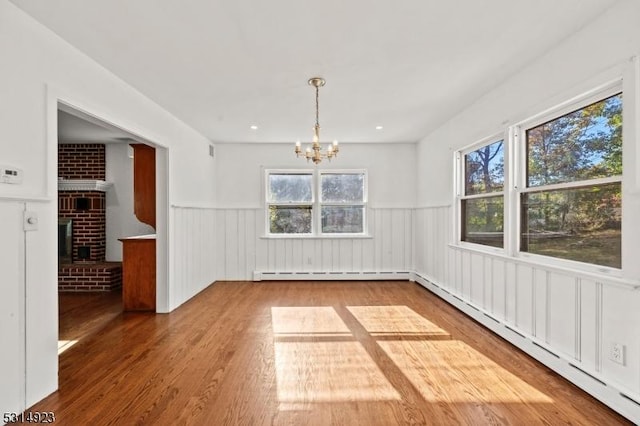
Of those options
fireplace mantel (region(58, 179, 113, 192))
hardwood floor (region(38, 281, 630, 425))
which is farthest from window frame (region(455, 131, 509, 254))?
fireplace mantel (region(58, 179, 113, 192))

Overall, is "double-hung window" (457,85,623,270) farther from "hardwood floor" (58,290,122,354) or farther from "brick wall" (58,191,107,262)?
"brick wall" (58,191,107,262)

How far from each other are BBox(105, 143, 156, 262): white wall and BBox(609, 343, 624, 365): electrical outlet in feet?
20.4

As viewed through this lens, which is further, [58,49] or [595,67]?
[58,49]

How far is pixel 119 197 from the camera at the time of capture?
5793mm

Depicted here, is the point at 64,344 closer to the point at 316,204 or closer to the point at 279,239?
the point at 279,239

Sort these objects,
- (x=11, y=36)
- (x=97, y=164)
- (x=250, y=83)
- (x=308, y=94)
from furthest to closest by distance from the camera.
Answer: (x=97, y=164) < (x=308, y=94) < (x=250, y=83) < (x=11, y=36)

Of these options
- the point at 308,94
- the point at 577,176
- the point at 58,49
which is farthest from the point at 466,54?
the point at 58,49

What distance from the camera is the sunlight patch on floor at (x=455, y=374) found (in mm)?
2180

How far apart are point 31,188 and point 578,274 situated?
3.77 metres

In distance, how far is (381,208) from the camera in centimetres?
593

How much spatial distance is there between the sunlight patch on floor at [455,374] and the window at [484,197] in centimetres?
128

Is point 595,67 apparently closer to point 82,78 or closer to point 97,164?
point 82,78

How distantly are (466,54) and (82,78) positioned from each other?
307cm

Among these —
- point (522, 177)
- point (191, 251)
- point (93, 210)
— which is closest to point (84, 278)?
point (93, 210)
